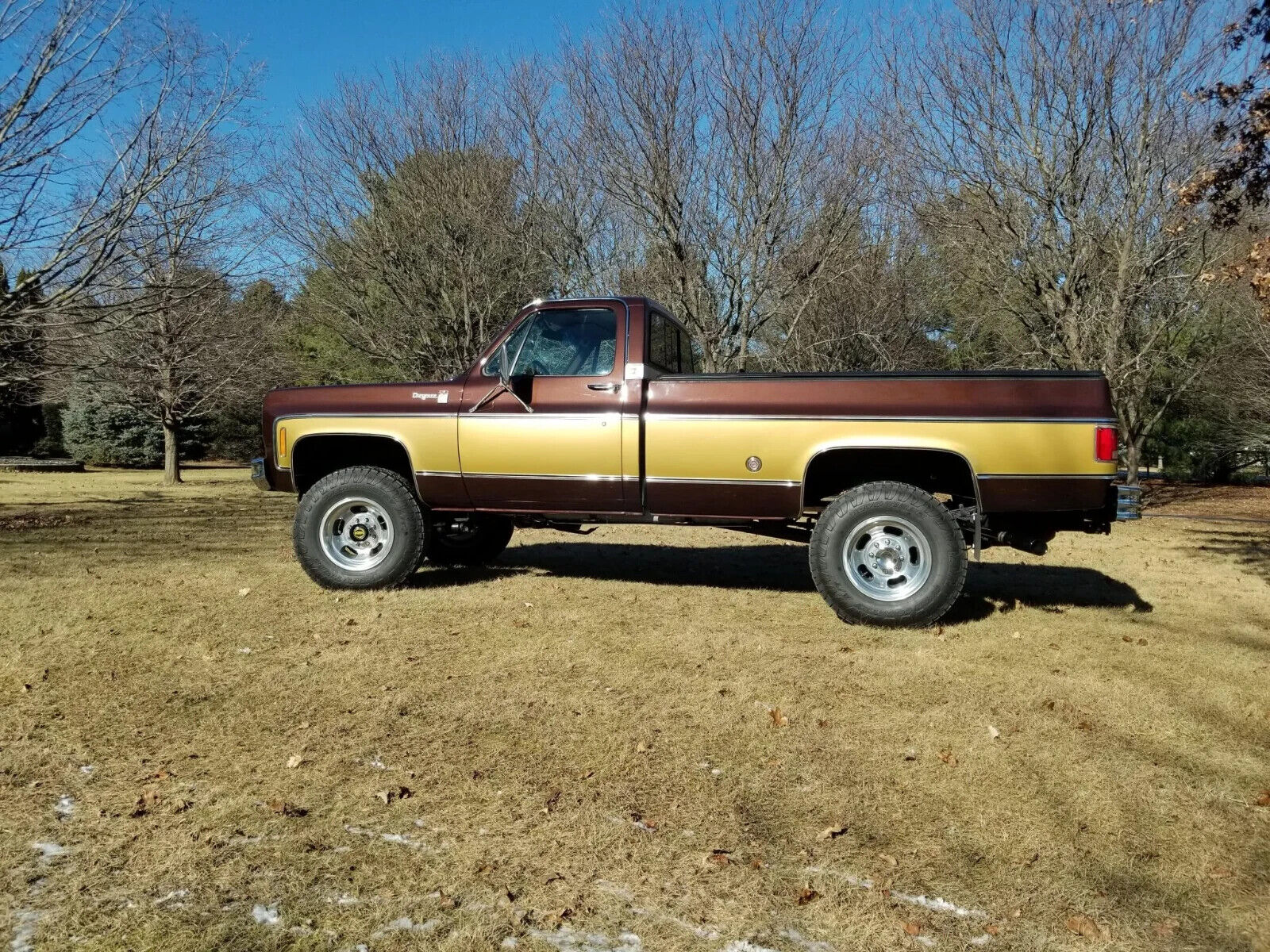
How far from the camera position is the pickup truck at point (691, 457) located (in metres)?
5.26

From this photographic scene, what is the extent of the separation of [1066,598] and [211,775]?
5.93 metres

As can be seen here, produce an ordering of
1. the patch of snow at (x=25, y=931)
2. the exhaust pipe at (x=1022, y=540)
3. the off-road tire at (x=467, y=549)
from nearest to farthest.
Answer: the patch of snow at (x=25, y=931) → the exhaust pipe at (x=1022, y=540) → the off-road tire at (x=467, y=549)

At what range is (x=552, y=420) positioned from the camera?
19.6ft

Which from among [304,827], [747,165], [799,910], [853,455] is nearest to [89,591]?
[304,827]

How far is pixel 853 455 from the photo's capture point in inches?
224

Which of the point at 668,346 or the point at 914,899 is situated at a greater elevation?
the point at 668,346

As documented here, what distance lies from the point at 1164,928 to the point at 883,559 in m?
3.25

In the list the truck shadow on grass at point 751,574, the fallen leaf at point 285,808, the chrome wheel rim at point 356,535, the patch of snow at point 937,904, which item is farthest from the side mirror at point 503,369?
the patch of snow at point 937,904

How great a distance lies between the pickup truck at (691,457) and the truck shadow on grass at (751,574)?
690 millimetres

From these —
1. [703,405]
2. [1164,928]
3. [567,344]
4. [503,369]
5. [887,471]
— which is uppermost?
[567,344]

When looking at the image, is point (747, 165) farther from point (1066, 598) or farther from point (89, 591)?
point (89, 591)

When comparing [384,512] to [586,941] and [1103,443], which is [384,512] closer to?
[586,941]

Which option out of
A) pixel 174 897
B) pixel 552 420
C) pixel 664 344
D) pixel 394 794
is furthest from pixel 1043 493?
pixel 174 897

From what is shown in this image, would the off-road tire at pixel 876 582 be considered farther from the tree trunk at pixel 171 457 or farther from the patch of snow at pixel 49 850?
the tree trunk at pixel 171 457
